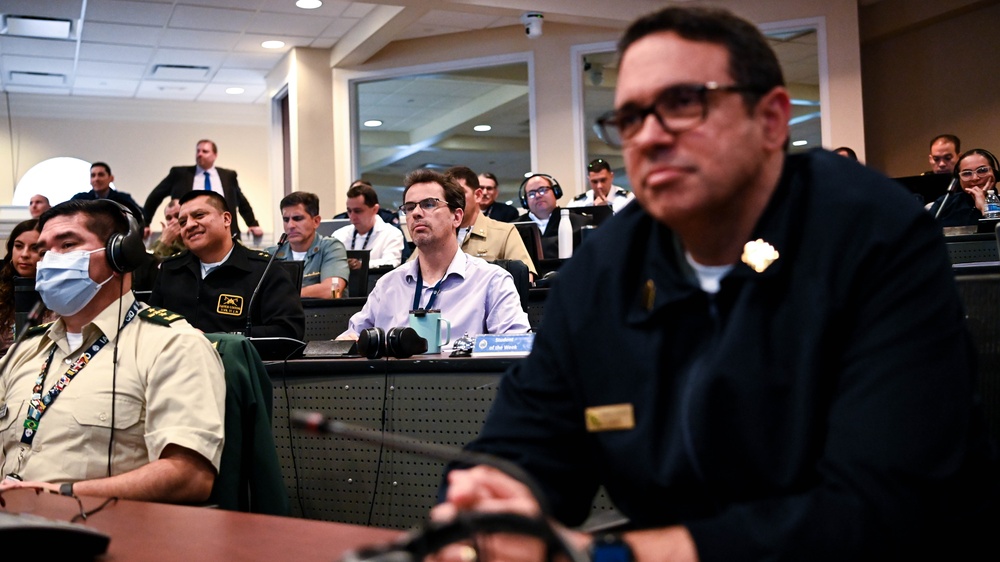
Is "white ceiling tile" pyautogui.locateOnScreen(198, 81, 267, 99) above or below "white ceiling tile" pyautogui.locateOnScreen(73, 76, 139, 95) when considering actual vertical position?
below

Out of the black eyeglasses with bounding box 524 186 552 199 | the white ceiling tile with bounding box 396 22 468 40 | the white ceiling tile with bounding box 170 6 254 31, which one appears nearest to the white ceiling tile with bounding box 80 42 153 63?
the white ceiling tile with bounding box 170 6 254 31

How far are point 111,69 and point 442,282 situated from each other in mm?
8840

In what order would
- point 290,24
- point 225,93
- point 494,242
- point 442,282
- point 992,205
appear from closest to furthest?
point 442,282, point 494,242, point 992,205, point 290,24, point 225,93

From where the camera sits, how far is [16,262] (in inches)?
181

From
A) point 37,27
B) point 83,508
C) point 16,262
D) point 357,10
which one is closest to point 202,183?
point 37,27

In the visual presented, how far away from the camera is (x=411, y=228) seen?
3.79m

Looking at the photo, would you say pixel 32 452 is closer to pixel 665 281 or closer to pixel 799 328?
pixel 665 281

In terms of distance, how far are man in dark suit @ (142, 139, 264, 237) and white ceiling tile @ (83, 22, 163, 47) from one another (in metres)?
1.15

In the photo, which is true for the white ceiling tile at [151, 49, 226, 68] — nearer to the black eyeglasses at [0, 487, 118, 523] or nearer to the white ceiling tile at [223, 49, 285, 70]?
the white ceiling tile at [223, 49, 285, 70]

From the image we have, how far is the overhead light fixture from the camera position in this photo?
911 cm

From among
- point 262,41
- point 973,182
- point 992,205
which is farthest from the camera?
point 262,41

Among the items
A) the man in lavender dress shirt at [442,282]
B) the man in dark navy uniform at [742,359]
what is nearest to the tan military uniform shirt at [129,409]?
the man in dark navy uniform at [742,359]

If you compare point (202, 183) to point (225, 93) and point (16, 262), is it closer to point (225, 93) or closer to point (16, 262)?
point (225, 93)

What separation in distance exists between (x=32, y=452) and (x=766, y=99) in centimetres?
173
